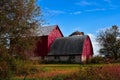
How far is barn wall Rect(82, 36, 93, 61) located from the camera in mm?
79162

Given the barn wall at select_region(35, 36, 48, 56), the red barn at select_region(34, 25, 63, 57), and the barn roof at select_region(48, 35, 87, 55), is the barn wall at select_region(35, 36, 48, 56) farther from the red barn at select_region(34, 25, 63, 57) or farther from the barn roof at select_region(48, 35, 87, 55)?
the barn roof at select_region(48, 35, 87, 55)

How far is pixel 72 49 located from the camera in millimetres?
78625

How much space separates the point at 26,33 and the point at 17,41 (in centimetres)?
132

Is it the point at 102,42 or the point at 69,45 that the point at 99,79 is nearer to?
the point at 69,45

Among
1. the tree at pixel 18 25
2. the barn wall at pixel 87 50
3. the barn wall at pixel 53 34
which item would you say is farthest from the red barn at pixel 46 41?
the tree at pixel 18 25

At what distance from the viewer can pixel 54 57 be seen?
7975 centimetres

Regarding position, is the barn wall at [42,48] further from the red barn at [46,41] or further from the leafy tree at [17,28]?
the leafy tree at [17,28]

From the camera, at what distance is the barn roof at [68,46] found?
7816cm

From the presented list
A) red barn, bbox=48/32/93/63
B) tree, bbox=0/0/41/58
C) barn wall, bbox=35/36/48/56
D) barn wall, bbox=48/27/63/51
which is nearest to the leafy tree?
tree, bbox=0/0/41/58

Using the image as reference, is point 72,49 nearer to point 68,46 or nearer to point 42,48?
point 68,46

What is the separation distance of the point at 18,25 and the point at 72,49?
5243 centimetres

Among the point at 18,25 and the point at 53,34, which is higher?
the point at 53,34

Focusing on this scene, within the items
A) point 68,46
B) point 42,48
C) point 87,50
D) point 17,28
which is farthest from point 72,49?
point 17,28

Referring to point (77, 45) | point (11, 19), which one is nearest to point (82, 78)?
point (11, 19)
